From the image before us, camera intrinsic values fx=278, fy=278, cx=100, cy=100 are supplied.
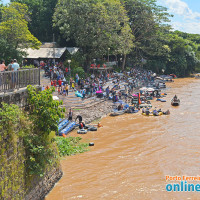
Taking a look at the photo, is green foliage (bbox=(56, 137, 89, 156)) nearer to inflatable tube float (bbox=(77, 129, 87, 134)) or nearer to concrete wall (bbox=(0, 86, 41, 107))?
inflatable tube float (bbox=(77, 129, 87, 134))

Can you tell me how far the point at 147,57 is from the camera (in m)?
66.1

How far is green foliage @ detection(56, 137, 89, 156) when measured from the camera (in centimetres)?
1884

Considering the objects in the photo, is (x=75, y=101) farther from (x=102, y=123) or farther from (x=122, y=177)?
(x=122, y=177)

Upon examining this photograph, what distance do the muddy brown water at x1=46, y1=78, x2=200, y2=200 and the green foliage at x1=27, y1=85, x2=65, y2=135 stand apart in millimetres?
3391

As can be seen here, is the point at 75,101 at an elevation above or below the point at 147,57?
below

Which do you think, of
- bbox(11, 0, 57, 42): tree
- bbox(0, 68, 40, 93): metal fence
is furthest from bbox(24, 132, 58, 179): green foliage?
bbox(11, 0, 57, 42): tree

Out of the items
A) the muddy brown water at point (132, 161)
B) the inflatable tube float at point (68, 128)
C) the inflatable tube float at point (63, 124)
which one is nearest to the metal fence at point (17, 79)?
the muddy brown water at point (132, 161)

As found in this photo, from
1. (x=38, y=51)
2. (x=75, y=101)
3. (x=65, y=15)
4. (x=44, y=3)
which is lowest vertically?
(x=75, y=101)

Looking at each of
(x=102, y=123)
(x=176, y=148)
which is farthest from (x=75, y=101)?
(x=176, y=148)

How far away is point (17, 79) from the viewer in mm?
12242

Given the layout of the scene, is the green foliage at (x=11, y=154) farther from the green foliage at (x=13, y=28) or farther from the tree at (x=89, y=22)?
the tree at (x=89, y=22)

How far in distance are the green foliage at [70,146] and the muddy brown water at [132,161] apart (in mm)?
581

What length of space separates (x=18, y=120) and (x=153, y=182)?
27.5 ft

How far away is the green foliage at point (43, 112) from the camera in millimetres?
12062
